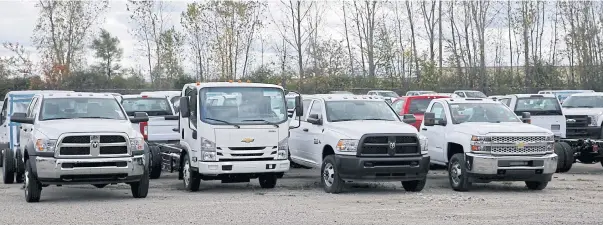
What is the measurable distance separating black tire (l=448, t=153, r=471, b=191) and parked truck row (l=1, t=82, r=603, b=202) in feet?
0.08

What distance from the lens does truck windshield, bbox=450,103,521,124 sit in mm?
18062

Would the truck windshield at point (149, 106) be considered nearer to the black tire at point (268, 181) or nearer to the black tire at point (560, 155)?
the black tire at point (268, 181)

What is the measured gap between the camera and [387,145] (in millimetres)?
16453

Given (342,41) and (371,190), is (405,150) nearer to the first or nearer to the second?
(371,190)

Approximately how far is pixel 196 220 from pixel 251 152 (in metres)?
3.90

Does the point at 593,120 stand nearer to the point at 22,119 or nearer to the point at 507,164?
the point at 507,164

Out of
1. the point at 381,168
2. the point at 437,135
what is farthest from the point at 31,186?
the point at 437,135

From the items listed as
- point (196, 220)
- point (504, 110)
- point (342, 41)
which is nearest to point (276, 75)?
point (342, 41)

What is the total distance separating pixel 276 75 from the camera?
57.1 meters

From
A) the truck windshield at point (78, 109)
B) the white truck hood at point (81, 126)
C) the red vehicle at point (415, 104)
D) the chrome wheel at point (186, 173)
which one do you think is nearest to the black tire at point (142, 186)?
the white truck hood at point (81, 126)

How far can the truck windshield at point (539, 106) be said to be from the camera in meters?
23.2

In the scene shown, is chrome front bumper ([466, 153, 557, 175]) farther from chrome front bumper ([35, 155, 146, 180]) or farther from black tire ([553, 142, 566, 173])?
chrome front bumper ([35, 155, 146, 180])

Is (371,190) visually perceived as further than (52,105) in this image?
Yes

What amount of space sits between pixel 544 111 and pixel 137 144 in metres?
12.0
